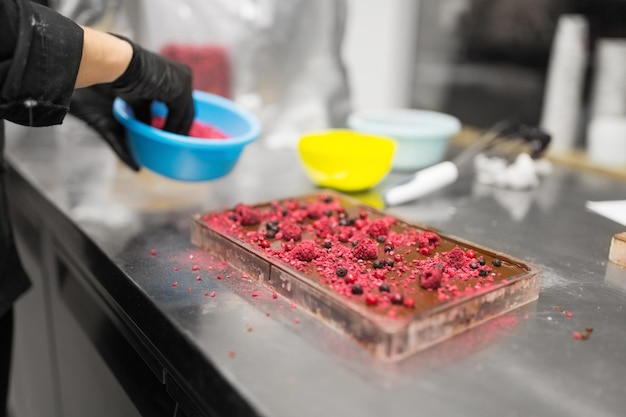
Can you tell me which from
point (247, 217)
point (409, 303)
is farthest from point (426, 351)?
point (247, 217)

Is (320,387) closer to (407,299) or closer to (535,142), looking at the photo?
(407,299)

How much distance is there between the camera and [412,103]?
223 cm

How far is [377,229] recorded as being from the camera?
90 centimetres

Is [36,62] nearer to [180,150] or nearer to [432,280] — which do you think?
[180,150]

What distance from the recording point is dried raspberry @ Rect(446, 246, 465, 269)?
0.78m

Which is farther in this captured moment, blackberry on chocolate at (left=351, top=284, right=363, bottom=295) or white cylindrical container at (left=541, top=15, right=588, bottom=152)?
white cylindrical container at (left=541, top=15, right=588, bottom=152)

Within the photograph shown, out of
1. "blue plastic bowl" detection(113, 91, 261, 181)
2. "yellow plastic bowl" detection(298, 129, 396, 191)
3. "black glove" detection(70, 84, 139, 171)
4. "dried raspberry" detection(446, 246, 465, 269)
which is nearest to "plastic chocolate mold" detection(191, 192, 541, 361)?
"dried raspberry" detection(446, 246, 465, 269)

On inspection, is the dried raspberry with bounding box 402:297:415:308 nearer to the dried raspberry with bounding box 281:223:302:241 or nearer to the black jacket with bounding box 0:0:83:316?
the dried raspberry with bounding box 281:223:302:241

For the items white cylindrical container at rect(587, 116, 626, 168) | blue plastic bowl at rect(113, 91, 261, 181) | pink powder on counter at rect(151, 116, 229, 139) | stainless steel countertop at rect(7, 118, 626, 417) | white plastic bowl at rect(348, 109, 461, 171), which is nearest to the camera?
stainless steel countertop at rect(7, 118, 626, 417)

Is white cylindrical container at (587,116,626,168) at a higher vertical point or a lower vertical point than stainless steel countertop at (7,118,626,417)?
higher

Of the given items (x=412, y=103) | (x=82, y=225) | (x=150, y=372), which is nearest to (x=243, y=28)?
(x=412, y=103)

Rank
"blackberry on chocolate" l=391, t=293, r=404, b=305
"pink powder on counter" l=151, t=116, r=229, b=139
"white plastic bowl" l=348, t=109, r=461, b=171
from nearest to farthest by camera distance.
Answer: "blackberry on chocolate" l=391, t=293, r=404, b=305
"pink powder on counter" l=151, t=116, r=229, b=139
"white plastic bowl" l=348, t=109, r=461, b=171

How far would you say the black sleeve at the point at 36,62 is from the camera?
0.74 meters

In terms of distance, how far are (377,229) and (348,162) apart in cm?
38
